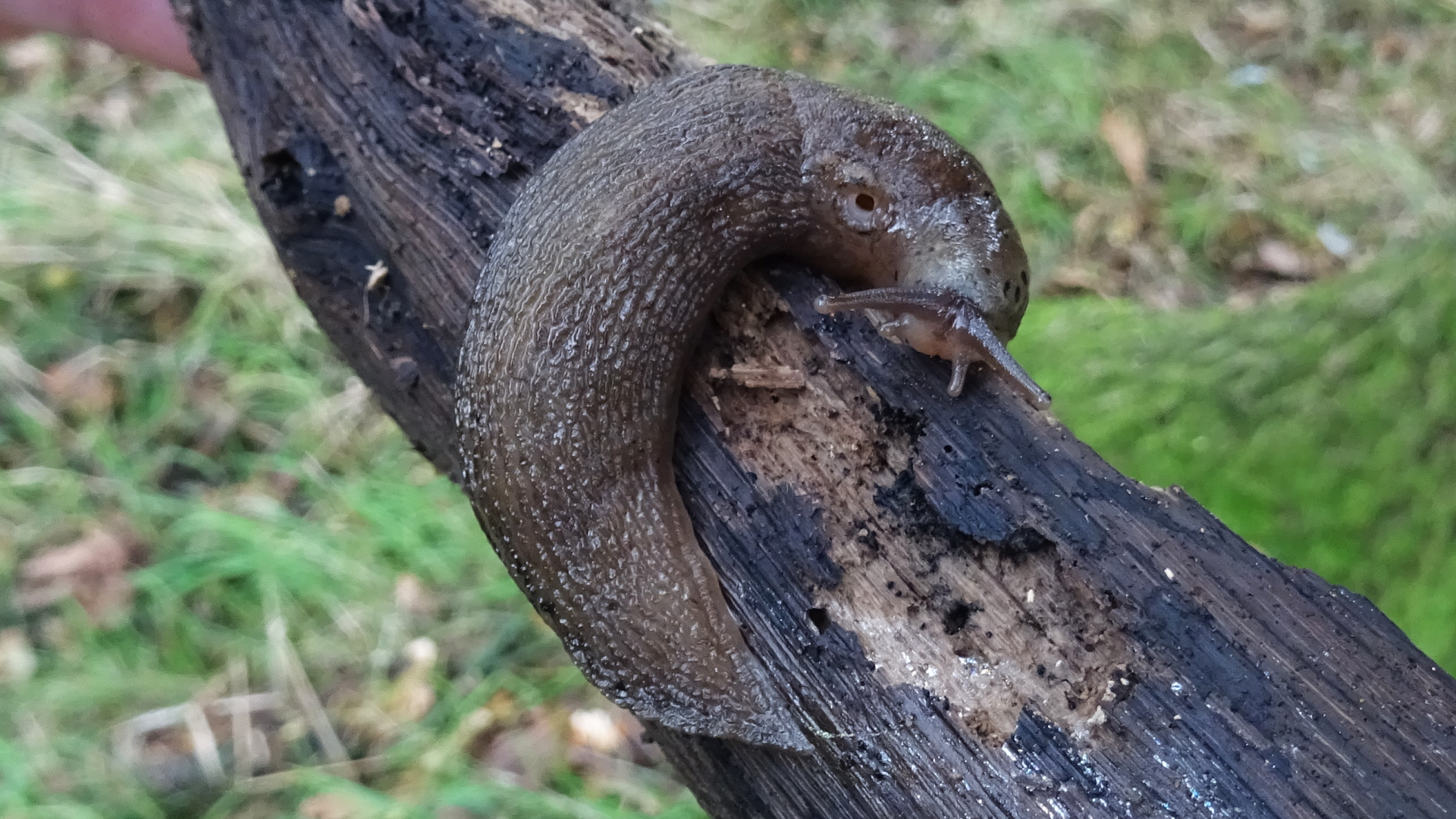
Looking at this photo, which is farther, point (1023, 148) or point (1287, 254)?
point (1023, 148)

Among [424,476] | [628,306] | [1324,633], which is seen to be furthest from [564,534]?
[424,476]

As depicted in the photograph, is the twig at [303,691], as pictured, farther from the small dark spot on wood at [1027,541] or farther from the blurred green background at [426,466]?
the small dark spot on wood at [1027,541]

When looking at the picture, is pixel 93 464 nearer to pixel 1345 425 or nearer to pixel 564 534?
pixel 564 534

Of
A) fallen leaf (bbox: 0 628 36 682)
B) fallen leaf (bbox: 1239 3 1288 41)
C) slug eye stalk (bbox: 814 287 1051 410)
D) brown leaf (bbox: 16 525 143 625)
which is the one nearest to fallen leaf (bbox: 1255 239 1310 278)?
fallen leaf (bbox: 1239 3 1288 41)

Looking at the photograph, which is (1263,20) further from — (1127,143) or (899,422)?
(899,422)

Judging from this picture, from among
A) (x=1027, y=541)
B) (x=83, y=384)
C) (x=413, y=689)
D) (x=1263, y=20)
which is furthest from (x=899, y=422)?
(x=1263, y=20)

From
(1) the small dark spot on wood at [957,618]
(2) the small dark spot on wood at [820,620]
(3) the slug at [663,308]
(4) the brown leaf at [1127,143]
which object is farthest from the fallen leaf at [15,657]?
(4) the brown leaf at [1127,143]
